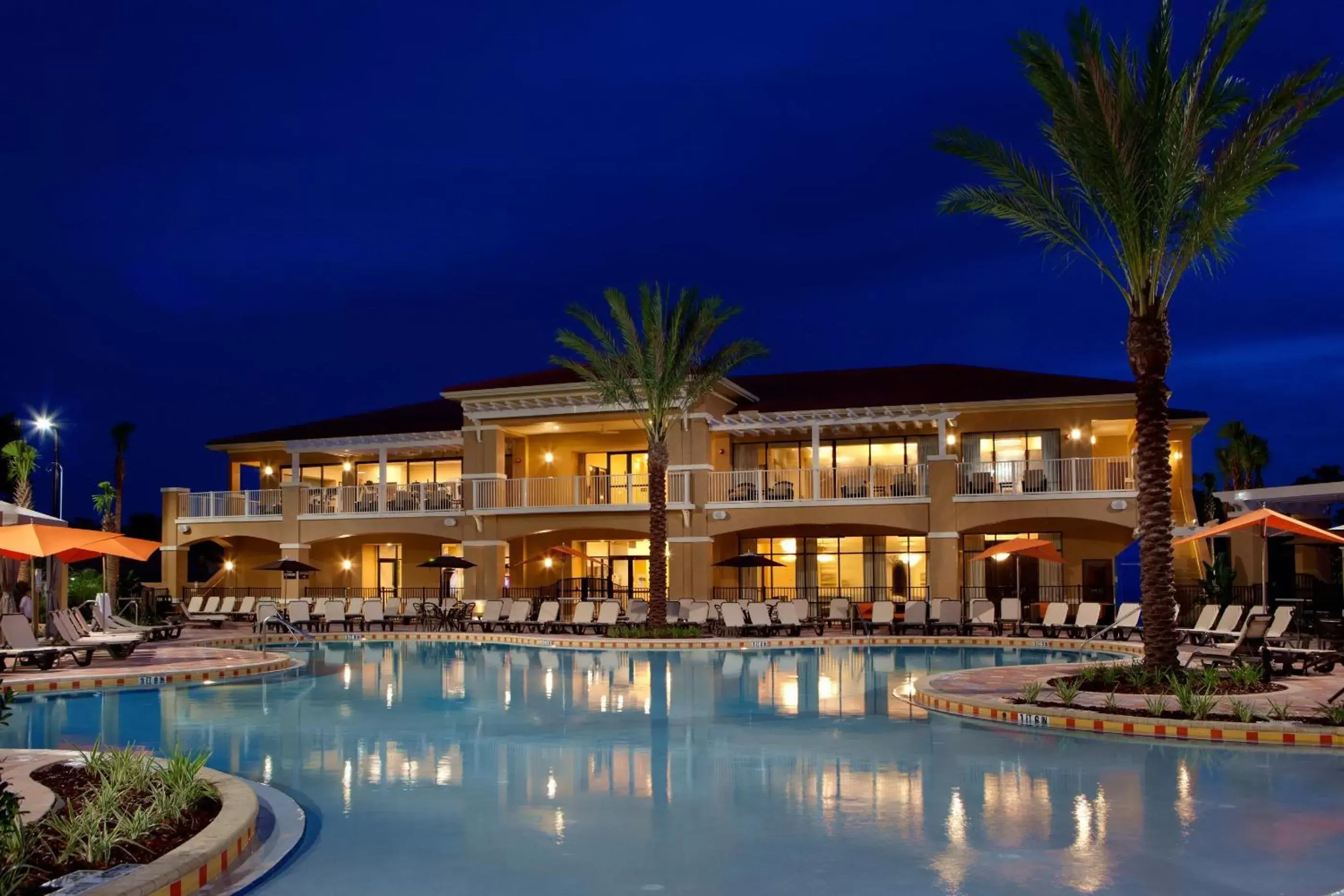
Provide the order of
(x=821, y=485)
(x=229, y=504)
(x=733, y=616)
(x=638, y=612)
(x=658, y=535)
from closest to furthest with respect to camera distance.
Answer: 1. (x=733, y=616)
2. (x=658, y=535)
3. (x=638, y=612)
4. (x=821, y=485)
5. (x=229, y=504)

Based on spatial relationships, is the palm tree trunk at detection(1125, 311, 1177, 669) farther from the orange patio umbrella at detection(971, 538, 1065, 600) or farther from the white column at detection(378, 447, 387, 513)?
the white column at detection(378, 447, 387, 513)

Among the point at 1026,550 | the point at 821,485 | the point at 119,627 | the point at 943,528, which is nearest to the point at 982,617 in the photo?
the point at 1026,550

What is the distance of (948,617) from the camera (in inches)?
1096

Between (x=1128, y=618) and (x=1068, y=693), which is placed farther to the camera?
(x=1128, y=618)

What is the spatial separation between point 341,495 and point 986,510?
19343 mm

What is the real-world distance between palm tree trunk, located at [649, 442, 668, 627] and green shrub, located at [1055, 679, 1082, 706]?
46.2 feet

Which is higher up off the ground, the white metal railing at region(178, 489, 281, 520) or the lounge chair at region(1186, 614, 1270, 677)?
the white metal railing at region(178, 489, 281, 520)

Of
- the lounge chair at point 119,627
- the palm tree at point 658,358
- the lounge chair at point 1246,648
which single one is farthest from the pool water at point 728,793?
the palm tree at point 658,358

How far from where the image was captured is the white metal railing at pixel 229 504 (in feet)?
126

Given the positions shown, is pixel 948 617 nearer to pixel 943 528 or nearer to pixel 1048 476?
pixel 943 528

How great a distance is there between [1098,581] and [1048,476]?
4591 mm

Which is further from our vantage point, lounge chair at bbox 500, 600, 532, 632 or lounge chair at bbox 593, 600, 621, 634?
lounge chair at bbox 500, 600, 532, 632

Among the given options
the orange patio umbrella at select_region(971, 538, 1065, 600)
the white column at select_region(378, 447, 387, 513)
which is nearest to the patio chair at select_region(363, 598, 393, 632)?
the white column at select_region(378, 447, 387, 513)

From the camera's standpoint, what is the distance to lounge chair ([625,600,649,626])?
29344 mm
